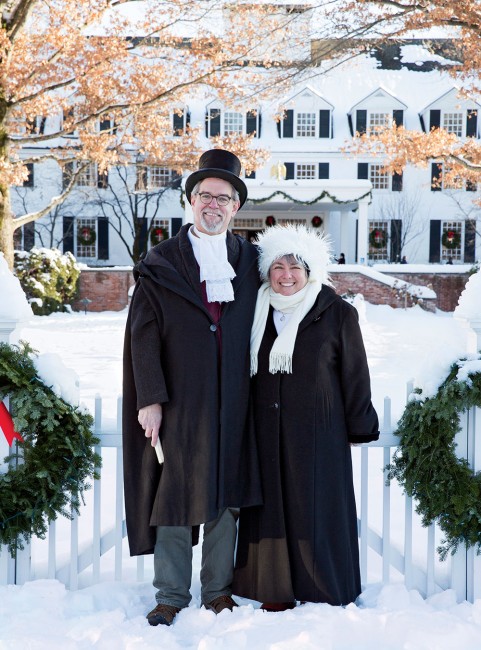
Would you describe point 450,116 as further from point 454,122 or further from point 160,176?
point 160,176

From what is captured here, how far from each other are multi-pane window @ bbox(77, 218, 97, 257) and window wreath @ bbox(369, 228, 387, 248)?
12580 mm

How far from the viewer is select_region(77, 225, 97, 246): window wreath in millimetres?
32750

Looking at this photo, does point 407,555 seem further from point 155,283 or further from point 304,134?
point 304,134

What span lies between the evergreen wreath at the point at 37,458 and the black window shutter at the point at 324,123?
31905 mm

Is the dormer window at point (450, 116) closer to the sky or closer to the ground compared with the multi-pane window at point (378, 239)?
closer to the sky

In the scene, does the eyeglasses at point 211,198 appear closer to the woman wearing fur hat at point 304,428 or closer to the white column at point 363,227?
the woman wearing fur hat at point 304,428

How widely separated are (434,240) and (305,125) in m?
8.06

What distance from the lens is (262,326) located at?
3336 millimetres

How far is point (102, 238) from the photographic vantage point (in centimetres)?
3316

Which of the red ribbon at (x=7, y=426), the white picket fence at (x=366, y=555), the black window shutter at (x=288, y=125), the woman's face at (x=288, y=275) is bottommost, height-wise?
the white picket fence at (x=366, y=555)

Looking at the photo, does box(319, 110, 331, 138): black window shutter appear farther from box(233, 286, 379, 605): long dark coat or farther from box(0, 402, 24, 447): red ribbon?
box(0, 402, 24, 447): red ribbon

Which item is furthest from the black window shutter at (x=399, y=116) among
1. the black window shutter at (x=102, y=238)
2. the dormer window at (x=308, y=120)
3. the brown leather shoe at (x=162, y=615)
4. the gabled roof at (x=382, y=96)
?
the brown leather shoe at (x=162, y=615)

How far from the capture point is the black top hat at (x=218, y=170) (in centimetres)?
334

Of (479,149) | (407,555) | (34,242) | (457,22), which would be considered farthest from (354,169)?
(407,555)
